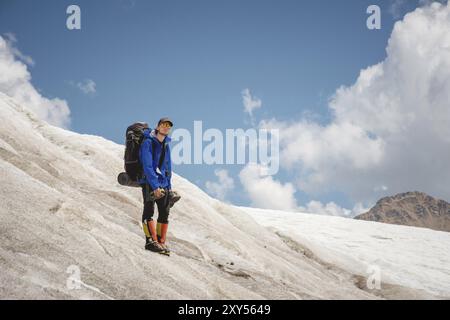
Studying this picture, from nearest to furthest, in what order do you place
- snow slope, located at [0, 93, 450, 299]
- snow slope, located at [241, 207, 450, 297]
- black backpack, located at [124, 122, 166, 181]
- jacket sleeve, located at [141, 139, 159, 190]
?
1. snow slope, located at [0, 93, 450, 299]
2. jacket sleeve, located at [141, 139, 159, 190]
3. black backpack, located at [124, 122, 166, 181]
4. snow slope, located at [241, 207, 450, 297]

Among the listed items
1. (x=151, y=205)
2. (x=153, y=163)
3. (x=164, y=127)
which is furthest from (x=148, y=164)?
(x=151, y=205)

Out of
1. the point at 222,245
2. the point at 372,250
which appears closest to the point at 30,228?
the point at 222,245

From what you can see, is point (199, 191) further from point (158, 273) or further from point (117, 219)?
point (158, 273)

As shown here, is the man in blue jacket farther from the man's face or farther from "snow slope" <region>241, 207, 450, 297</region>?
"snow slope" <region>241, 207, 450, 297</region>

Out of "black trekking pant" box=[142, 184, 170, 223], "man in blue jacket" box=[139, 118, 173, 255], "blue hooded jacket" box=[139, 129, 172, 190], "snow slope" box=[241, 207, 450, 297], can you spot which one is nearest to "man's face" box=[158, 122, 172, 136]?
"man in blue jacket" box=[139, 118, 173, 255]

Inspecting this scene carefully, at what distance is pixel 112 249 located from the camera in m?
8.09

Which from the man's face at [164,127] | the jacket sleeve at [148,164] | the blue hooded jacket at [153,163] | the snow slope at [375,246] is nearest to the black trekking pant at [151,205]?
the blue hooded jacket at [153,163]

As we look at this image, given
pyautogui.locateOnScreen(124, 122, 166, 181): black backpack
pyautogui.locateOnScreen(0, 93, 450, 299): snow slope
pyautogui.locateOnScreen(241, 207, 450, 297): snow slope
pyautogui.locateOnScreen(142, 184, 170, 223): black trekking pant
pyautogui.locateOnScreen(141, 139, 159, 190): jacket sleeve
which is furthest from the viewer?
pyautogui.locateOnScreen(241, 207, 450, 297): snow slope

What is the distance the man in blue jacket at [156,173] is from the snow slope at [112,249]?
0.72 meters

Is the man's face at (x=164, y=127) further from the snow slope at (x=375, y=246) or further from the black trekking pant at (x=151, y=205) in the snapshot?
the snow slope at (x=375, y=246)

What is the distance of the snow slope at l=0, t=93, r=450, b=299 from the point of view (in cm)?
671

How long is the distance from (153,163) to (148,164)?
0.28m

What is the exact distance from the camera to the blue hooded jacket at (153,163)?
7.82 metres

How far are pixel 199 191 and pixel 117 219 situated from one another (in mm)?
8984
